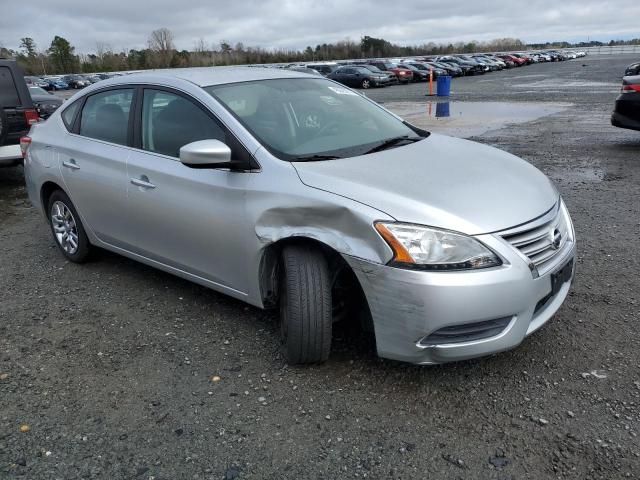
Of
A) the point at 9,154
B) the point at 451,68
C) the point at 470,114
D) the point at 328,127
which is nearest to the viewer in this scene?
the point at 328,127

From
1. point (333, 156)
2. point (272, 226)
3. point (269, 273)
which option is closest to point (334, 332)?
point (269, 273)

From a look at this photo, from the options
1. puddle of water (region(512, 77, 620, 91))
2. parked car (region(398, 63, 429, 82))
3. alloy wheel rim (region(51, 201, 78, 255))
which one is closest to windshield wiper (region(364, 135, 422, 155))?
alloy wheel rim (region(51, 201, 78, 255))

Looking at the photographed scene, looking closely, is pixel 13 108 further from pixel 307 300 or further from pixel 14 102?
pixel 307 300

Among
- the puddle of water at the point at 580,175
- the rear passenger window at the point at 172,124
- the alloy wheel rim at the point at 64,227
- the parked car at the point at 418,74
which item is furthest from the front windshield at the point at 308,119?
the parked car at the point at 418,74

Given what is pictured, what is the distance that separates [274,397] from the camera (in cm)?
302

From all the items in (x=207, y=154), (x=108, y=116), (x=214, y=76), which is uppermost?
(x=214, y=76)

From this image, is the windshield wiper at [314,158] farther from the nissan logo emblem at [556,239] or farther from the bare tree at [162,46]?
the bare tree at [162,46]

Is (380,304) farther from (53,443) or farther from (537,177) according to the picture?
(53,443)

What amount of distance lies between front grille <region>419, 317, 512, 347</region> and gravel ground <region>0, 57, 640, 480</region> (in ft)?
1.25

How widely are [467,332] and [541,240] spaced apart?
64cm

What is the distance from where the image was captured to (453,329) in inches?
107

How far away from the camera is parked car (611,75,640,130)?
30.0 ft

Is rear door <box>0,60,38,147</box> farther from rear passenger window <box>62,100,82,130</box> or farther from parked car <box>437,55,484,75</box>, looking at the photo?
parked car <box>437,55,484,75</box>

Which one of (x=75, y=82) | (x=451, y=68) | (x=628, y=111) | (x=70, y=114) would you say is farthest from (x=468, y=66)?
(x=70, y=114)
